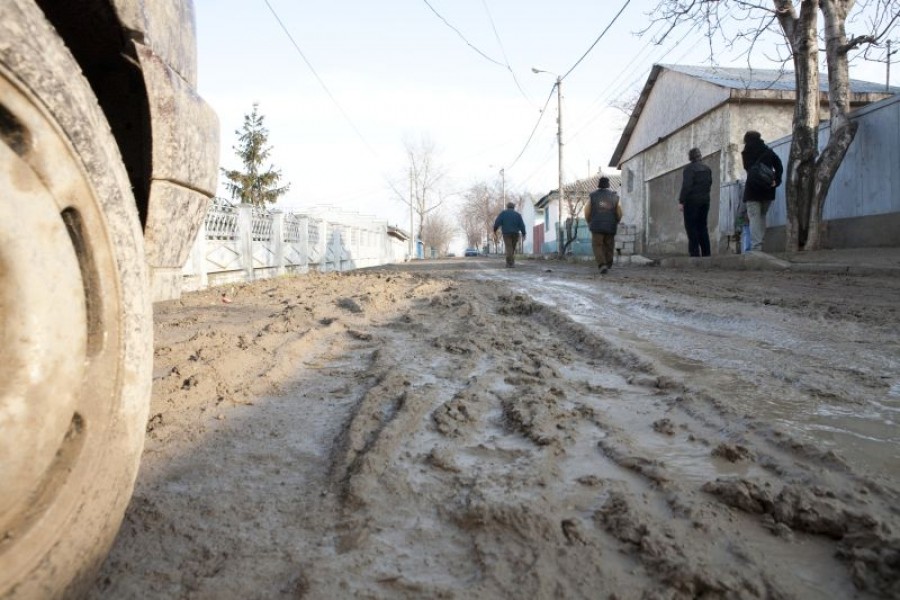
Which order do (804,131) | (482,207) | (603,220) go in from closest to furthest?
(804,131), (603,220), (482,207)

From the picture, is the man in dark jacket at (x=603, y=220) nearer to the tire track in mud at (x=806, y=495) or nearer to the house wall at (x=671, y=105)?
the house wall at (x=671, y=105)

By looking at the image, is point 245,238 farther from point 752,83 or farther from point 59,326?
point 752,83

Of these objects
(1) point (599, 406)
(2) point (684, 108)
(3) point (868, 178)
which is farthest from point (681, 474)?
(2) point (684, 108)

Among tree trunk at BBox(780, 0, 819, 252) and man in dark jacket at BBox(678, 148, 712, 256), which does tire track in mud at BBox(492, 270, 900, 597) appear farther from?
man in dark jacket at BBox(678, 148, 712, 256)

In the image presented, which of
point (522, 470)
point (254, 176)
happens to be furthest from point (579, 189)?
point (522, 470)

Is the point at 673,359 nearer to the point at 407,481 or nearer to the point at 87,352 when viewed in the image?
the point at 407,481

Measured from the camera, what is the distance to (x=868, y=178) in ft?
28.4

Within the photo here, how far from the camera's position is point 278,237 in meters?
12.6

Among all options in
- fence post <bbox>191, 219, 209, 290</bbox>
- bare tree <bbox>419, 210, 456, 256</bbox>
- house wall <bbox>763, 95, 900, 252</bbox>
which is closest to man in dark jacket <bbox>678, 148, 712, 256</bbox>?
house wall <bbox>763, 95, 900, 252</bbox>

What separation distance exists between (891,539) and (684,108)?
1693 cm

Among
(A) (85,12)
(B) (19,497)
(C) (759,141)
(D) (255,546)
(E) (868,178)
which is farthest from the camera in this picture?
(C) (759,141)

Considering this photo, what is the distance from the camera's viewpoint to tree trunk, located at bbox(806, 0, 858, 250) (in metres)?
8.75

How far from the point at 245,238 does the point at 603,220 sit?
254 inches

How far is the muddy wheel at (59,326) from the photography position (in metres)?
0.83
